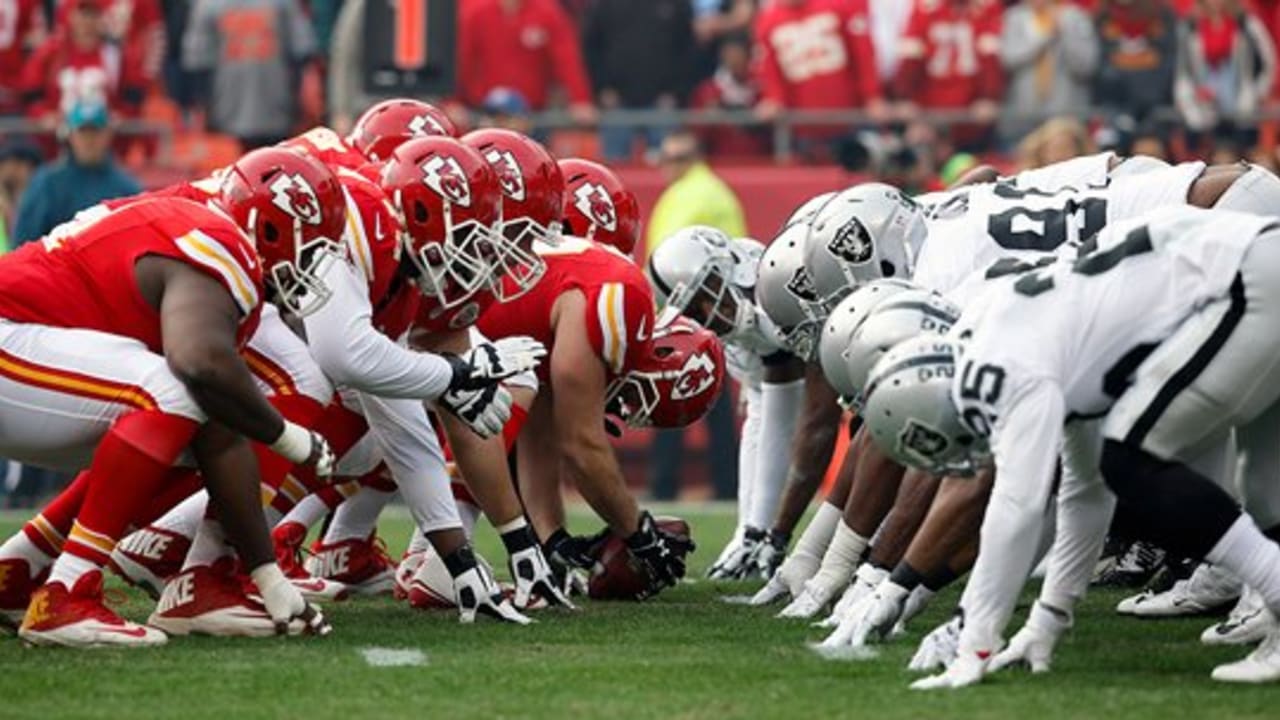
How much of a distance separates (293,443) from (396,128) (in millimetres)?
1981

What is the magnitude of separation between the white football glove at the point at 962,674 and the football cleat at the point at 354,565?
118 inches

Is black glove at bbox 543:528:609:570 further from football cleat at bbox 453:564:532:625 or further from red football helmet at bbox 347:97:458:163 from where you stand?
red football helmet at bbox 347:97:458:163

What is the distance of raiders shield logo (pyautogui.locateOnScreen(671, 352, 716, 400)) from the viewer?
920cm

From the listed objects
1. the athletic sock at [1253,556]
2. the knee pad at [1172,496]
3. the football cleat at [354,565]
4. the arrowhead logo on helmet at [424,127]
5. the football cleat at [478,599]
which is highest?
the arrowhead logo on helmet at [424,127]

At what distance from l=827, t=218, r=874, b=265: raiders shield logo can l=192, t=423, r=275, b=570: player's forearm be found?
1917 millimetres

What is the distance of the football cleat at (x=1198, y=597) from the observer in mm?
8414

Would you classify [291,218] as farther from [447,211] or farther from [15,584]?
[15,584]

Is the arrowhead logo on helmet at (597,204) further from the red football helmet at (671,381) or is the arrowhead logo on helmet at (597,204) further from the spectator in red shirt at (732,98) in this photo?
the spectator in red shirt at (732,98)

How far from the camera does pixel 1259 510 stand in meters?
7.51

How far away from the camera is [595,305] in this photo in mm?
8711

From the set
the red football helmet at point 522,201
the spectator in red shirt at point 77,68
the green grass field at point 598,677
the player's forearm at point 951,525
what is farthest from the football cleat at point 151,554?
the spectator in red shirt at point 77,68

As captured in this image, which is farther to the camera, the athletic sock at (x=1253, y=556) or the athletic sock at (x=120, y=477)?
the athletic sock at (x=120, y=477)

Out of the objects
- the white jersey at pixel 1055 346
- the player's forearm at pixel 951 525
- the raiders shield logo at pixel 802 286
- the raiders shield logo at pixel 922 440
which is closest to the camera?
the white jersey at pixel 1055 346

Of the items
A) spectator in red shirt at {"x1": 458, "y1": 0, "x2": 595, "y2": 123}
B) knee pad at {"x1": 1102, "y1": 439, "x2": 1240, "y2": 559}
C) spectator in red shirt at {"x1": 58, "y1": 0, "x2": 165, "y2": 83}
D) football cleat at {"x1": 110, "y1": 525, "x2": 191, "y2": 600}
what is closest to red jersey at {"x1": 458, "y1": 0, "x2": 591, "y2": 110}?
spectator in red shirt at {"x1": 458, "y1": 0, "x2": 595, "y2": 123}
